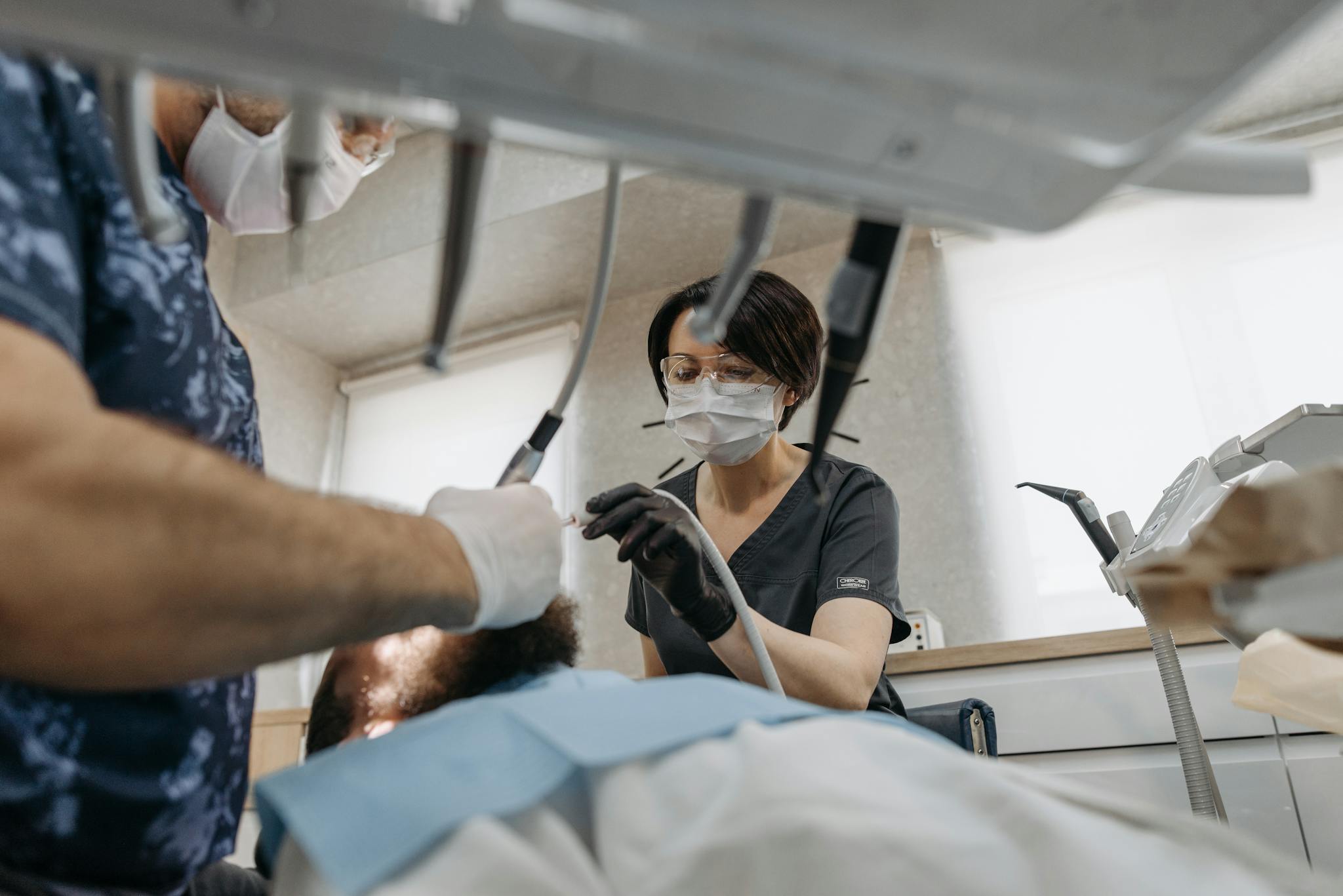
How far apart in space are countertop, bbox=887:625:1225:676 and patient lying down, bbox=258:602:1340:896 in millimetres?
1230

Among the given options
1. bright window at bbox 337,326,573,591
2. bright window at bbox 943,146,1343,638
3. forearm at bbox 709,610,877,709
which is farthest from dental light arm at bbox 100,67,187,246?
bright window at bbox 337,326,573,591

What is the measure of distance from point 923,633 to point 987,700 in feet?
1.46

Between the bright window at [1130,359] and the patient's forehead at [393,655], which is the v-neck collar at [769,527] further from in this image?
the bright window at [1130,359]

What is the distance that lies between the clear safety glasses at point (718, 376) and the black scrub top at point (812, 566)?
19 centimetres

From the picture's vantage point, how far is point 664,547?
113 cm

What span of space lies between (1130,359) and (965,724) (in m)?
1.62

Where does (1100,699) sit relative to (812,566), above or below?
below

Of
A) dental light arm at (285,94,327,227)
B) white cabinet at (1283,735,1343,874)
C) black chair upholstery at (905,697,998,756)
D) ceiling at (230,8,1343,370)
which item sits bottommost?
white cabinet at (1283,735,1343,874)

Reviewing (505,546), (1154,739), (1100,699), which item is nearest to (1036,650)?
(1100,699)

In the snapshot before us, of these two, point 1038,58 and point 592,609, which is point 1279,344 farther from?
point 1038,58

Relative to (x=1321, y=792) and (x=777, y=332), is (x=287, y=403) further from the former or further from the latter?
(x=1321, y=792)

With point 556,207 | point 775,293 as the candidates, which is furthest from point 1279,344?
point 556,207

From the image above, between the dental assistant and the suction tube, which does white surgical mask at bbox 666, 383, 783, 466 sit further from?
the suction tube

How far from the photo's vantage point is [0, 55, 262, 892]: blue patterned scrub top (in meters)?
0.58
